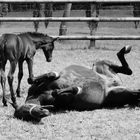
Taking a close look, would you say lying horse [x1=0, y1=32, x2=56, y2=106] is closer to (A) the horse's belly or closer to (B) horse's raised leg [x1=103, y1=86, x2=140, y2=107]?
(A) the horse's belly

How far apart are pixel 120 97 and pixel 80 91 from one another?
65 cm

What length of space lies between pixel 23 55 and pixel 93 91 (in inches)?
65.0

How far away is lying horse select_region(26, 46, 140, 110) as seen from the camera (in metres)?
5.27

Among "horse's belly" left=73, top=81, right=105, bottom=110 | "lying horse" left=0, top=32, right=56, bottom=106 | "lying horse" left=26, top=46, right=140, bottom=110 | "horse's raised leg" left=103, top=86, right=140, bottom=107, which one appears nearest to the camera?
"lying horse" left=26, top=46, right=140, bottom=110

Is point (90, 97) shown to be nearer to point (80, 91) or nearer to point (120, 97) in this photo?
point (80, 91)

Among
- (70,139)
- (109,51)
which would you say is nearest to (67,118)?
(70,139)

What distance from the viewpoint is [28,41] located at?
6.89 m

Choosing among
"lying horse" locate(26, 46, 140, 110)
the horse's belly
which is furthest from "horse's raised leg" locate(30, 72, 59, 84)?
the horse's belly

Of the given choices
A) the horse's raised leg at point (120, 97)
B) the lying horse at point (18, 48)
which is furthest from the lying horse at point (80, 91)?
the lying horse at point (18, 48)

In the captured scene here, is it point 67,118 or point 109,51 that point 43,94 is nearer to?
point 67,118

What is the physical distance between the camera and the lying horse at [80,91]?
5273mm

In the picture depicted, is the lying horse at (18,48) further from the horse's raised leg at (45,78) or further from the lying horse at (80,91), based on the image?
the lying horse at (80,91)

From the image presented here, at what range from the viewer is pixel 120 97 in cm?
566

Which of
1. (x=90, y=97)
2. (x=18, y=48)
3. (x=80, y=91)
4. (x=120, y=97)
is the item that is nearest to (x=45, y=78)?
(x=80, y=91)
